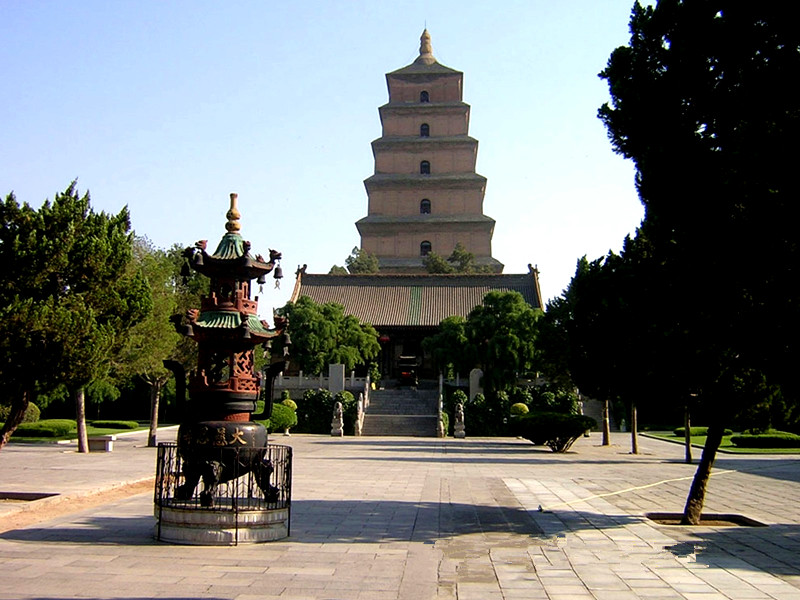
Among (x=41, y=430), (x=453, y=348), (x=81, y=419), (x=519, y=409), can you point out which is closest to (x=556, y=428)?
(x=519, y=409)

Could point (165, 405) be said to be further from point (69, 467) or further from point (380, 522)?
point (380, 522)

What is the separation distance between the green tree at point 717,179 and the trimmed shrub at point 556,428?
13111 millimetres

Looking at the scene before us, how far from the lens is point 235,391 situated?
9.78m

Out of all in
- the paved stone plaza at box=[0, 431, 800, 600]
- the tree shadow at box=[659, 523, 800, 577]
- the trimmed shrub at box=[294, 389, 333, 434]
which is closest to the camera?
the paved stone plaza at box=[0, 431, 800, 600]

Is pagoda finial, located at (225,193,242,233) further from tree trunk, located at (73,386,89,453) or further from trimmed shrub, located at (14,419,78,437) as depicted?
trimmed shrub, located at (14,419,78,437)

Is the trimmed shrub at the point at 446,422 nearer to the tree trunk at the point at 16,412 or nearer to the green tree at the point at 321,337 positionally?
the green tree at the point at 321,337

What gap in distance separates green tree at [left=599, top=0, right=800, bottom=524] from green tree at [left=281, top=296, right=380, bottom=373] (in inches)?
1064

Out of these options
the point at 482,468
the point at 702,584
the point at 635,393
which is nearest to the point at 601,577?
the point at 702,584

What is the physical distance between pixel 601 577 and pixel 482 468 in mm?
11879

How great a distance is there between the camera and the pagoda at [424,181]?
2105 inches

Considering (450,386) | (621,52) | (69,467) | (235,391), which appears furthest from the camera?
(450,386)

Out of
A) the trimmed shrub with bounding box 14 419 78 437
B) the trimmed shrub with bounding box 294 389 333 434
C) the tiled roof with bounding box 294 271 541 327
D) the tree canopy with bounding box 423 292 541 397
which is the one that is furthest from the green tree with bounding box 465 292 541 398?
the trimmed shrub with bounding box 14 419 78 437

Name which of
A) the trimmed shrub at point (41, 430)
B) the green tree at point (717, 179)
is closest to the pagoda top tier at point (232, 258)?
the green tree at point (717, 179)

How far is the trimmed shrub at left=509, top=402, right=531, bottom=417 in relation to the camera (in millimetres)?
32781
